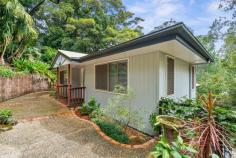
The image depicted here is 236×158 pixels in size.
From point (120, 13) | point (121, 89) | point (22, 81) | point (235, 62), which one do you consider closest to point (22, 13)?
point (22, 81)

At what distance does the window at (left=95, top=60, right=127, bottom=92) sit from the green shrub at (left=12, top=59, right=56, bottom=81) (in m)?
8.17

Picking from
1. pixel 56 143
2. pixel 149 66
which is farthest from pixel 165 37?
pixel 56 143

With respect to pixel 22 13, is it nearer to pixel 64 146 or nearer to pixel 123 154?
pixel 64 146

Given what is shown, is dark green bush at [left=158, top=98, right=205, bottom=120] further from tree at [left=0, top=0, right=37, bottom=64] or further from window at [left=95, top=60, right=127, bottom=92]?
tree at [left=0, top=0, right=37, bottom=64]

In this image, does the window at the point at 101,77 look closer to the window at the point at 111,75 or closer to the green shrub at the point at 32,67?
the window at the point at 111,75

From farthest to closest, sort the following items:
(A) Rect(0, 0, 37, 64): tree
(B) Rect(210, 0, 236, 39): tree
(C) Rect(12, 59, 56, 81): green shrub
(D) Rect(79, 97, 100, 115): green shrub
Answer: (C) Rect(12, 59, 56, 81): green shrub, (B) Rect(210, 0, 236, 39): tree, (A) Rect(0, 0, 37, 64): tree, (D) Rect(79, 97, 100, 115): green shrub

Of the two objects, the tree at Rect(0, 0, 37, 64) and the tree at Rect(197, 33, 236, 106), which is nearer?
the tree at Rect(0, 0, 37, 64)

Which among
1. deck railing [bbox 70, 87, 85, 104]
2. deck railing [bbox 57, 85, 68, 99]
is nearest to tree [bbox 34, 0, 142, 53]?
deck railing [bbox 57, 85, 68, 99]

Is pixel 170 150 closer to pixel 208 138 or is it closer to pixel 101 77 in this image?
pixel 208 138

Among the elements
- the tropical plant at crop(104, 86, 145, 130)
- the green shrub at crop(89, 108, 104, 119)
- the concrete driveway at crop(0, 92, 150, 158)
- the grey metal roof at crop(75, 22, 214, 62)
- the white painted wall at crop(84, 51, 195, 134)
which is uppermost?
the grey metal roof at crop(75, 22, 214, 62)

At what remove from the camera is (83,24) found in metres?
18.9

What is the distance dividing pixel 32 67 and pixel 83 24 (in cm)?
804

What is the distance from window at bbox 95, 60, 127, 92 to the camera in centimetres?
634

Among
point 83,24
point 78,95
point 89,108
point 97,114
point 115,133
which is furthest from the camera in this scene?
point 83,24
